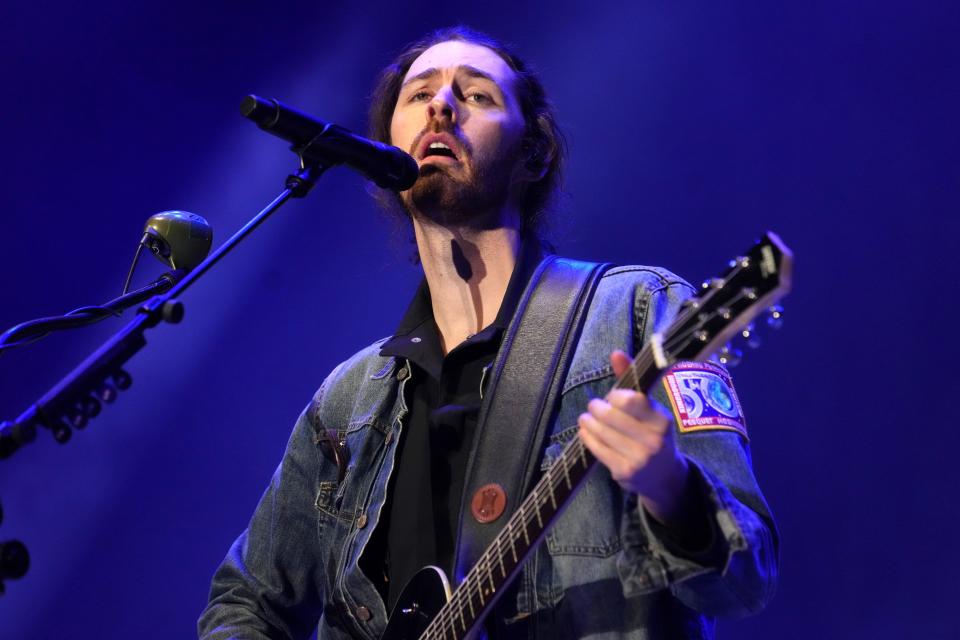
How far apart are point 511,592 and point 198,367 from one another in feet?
7.26

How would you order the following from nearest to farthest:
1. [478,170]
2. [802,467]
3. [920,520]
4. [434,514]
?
1. [434,514]
2. [478,170]
3. [920,520]
4. [802,467]

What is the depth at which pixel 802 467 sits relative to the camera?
3.06 m

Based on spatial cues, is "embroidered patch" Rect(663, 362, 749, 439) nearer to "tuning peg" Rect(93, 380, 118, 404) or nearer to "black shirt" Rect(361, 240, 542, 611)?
"black shirt" Rect(361, 240, 542, 611)

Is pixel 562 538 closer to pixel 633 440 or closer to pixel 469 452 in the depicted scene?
pixel 469 452

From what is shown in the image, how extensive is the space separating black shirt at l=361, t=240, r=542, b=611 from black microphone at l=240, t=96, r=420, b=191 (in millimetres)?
527

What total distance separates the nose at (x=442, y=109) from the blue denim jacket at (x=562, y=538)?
0.65m

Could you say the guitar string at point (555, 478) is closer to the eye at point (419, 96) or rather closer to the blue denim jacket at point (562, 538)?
the blue denim jacket at point (562, 538)

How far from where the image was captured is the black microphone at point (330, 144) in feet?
5.65

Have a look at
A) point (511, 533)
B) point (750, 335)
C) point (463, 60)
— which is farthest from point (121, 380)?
point (463, 60)

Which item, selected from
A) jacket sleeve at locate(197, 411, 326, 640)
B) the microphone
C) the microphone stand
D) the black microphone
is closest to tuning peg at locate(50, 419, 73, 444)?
the microphone stand

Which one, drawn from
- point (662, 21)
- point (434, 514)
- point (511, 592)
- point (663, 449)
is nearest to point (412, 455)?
point (434, 514)

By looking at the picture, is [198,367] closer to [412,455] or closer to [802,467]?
[412,455]

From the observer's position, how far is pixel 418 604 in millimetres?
1883

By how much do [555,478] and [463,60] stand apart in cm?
156
